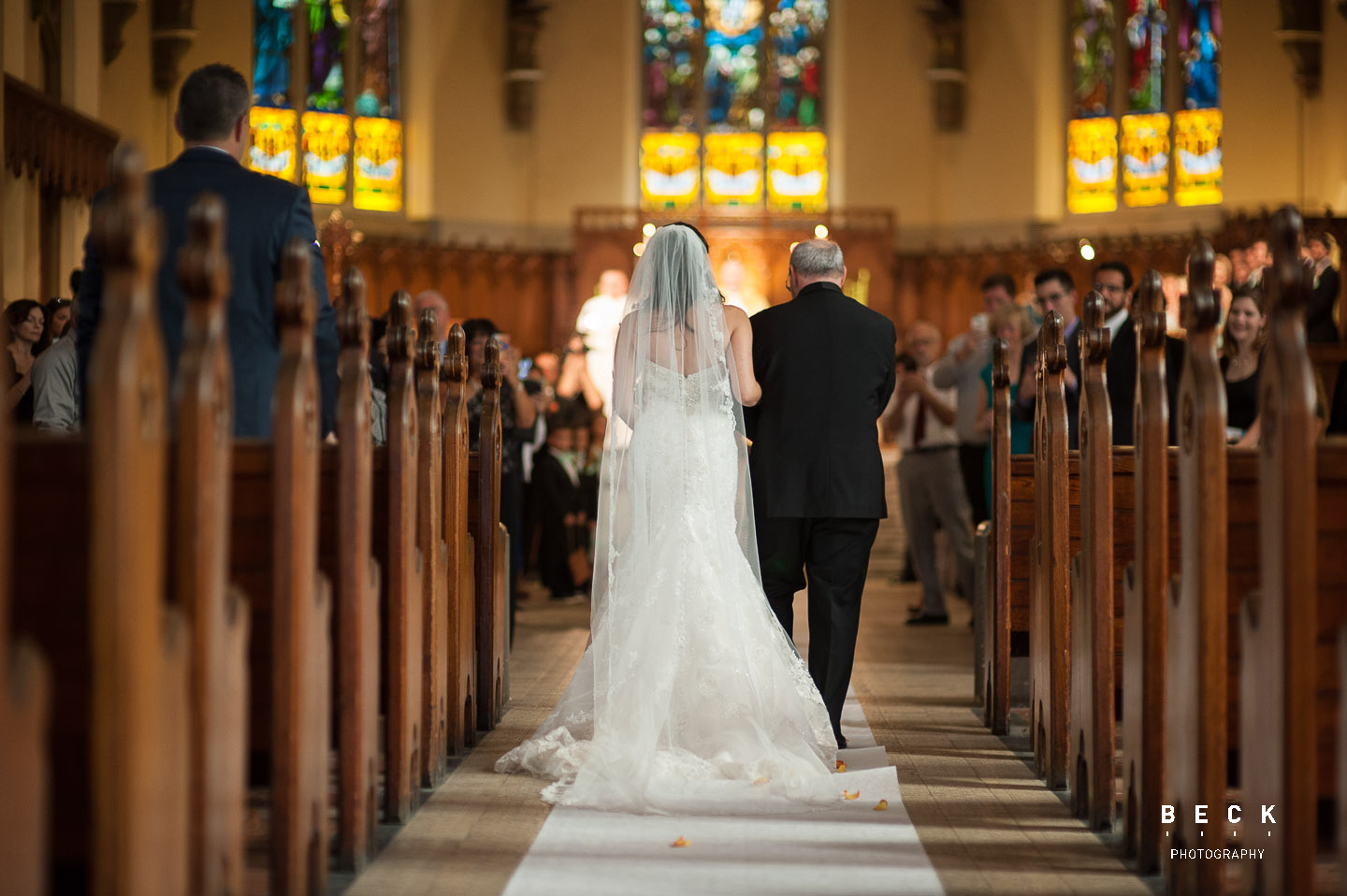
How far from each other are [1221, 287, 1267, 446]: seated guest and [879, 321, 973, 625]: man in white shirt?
8.07 ft

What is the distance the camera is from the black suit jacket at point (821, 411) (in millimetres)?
4691

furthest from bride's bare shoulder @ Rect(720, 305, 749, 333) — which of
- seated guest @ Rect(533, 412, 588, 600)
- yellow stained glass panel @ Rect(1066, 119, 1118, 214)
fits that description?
yellow stained glass panel @ Rect(1066, 119, 1118, 214)

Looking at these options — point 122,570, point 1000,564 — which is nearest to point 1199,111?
point 1000,564

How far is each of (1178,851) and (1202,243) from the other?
1.23 metres

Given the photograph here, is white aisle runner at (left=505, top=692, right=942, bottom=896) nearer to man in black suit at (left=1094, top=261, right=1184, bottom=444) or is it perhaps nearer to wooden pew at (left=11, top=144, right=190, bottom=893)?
wooden pew at (left=11, top=144, right=190, bottom=893)

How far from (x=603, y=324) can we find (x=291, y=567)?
12611 mm

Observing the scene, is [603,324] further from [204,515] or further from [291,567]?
[204,515]

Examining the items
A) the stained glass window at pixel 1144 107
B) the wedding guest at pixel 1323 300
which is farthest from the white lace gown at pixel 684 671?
the stained glass window at pixel 1144 107

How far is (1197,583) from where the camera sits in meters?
2.94

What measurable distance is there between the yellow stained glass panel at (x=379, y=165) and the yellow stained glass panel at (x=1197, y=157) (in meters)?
8.64

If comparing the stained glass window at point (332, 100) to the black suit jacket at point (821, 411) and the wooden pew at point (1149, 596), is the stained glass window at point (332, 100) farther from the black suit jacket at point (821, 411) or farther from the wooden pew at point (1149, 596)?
the wooden pew at point (1149, 596)

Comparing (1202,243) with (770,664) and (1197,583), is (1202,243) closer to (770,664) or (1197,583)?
(1197,583)

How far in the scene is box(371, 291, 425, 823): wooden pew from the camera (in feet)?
11.6

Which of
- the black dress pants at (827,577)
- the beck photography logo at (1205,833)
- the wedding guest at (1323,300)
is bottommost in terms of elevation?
the beck photography logo at (1205,833)
